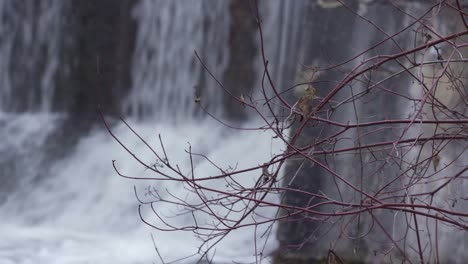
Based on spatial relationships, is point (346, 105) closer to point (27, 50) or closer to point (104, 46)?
point (104, 46)

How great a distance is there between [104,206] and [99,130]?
122 cm

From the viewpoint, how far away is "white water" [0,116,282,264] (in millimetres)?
4996

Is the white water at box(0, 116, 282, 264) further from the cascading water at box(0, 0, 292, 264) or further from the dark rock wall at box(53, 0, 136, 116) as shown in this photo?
the dark rock wall at box(53, 0, 136, 116)

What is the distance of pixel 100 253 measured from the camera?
499 cm

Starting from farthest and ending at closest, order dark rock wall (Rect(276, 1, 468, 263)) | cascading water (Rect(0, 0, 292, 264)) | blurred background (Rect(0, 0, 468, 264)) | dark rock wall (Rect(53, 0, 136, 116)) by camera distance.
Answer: dark rock wall (Rect(53, 0, 136, 116))
cascading water (Rect(0, 0, 292, 264))
blurred background (Rect(0, 0, 468, 264))
dark rock wall (Rect(276, 1, 468, 263))

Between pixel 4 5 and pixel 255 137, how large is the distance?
9.00 feet

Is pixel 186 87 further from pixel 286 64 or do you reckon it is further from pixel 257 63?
pixel 286 64

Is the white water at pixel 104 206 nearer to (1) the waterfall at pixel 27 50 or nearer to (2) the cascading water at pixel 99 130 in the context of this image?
(2) the cascading water at pixel 99 130

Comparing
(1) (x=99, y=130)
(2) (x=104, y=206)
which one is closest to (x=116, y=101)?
(1) (x=99, y=130)

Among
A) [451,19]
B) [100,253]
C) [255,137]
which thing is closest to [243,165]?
[255,137]

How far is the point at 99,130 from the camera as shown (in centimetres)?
707

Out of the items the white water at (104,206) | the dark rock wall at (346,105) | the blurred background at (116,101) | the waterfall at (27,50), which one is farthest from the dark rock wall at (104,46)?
the dark rock wall at (346,105)

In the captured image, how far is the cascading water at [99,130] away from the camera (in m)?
5.73

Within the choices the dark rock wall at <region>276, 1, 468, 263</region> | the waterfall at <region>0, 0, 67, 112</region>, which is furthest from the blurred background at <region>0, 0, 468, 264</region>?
the dark rock wall at <region>276, 1, 468, 263</region>
